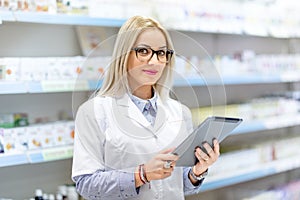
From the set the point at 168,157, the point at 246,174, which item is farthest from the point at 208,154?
the point at 246,174

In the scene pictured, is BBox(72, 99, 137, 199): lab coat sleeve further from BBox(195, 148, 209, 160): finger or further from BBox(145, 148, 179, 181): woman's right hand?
BBox(195, 148, 209, 160): finger

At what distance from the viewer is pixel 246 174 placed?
3.25 m

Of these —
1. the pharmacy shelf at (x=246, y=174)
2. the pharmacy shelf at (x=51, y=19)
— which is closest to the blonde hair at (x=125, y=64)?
the pharmacy shelf at (x=51, y=19)

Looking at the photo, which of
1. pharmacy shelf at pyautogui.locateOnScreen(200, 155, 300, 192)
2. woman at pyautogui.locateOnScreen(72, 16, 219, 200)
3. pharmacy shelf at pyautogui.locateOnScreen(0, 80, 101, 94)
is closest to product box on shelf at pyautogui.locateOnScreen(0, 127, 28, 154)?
pharmacy shelf at pyautogui.locateOnScreen(0, 80, 101, 94)

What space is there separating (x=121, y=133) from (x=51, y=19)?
100 centimetres

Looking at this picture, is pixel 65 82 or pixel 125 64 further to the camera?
pixel 65 82

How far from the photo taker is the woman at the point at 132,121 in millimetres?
1430

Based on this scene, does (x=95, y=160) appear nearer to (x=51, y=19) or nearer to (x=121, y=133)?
(x=121, y=133)

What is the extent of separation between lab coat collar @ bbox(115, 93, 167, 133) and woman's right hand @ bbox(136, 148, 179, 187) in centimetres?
8

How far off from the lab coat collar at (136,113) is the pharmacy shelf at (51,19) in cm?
89

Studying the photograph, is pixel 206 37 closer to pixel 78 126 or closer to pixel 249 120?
pixel 249 120

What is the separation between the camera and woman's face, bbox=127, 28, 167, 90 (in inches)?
55.7

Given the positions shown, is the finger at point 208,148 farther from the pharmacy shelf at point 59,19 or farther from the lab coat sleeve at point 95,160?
the pharmacy shelf at point 59,19

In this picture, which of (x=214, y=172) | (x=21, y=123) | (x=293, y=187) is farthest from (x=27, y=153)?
(x=293, y=187)
